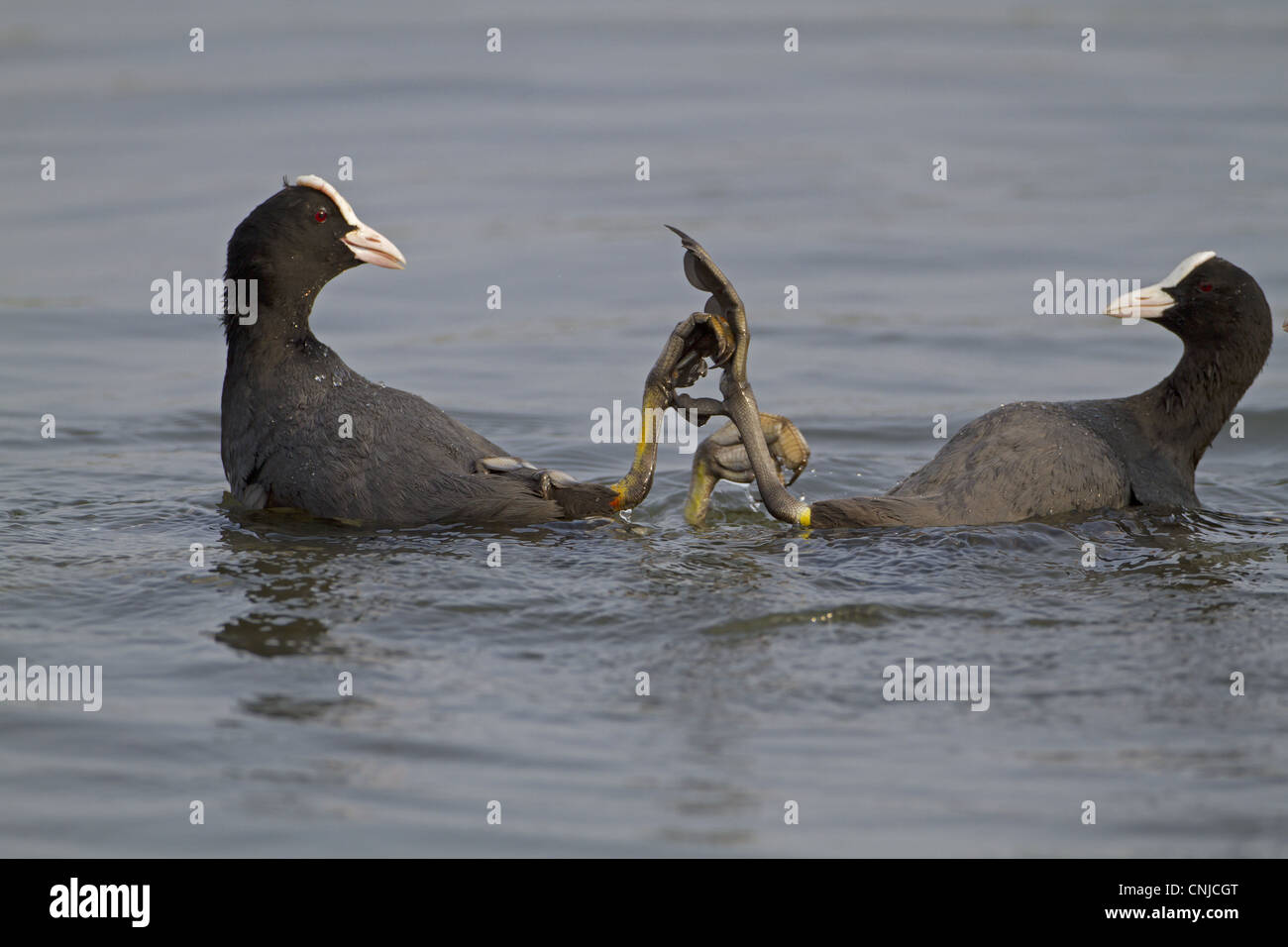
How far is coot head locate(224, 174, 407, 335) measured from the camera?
22.9 ft

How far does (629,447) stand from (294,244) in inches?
98.0

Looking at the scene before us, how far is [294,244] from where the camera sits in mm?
7004

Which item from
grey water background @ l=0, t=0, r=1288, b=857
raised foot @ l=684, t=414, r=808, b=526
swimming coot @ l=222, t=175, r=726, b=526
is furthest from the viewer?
raised foot @ l=684, t=414, r=808, b=526

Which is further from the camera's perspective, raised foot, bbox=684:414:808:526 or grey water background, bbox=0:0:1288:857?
raised foot, bbox=684:414:808:526

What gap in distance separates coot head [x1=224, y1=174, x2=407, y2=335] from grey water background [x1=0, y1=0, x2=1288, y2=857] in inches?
40.7

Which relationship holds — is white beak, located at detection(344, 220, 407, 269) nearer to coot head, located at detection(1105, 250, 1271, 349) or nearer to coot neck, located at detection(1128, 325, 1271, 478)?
coot head, located at detection(1105, 250, 1271, 349)

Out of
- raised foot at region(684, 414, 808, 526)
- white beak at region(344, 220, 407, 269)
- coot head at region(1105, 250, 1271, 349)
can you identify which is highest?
white beak at region(344, 220, 407, 269)

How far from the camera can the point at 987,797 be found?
4.52 m

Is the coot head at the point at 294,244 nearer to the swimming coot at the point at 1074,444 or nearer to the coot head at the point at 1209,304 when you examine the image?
the swimming coot at the point at 1074,444

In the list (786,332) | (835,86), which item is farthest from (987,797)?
(835,86)

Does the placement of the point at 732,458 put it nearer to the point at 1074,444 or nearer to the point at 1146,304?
the point at 1074,444

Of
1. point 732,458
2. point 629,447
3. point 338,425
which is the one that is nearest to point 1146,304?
point 732,458

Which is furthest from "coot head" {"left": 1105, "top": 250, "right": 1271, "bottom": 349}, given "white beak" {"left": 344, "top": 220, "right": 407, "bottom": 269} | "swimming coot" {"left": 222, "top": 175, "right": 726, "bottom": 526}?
"white beak" {"left": 344, "top": 220, "right": 407, "bottom": 269}
